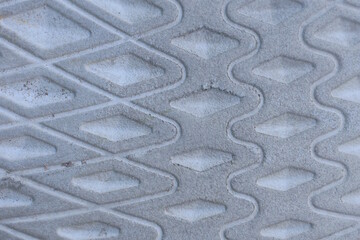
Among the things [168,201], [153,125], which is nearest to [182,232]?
[168,201]

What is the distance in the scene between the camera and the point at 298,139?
550 millimetres

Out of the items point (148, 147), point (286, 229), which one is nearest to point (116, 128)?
point (148, 147)

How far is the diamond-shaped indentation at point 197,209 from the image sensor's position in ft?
1.86

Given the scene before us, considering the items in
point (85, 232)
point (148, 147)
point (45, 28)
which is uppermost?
point (45, 28)

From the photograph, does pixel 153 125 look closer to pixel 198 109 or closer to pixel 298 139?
pixel 198 109

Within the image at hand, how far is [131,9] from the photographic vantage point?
519 mm

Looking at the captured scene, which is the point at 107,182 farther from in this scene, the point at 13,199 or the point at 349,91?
the point at 349,91

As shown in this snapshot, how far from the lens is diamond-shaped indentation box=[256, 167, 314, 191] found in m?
0.56

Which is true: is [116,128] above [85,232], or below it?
above

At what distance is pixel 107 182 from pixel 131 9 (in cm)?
22

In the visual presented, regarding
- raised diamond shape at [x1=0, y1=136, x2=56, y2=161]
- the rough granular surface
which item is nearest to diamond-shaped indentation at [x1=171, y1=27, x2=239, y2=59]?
the rough granular surface

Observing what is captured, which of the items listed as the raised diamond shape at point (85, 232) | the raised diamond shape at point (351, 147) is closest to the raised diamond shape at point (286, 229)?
the raised diamond shape at point (351, 147)

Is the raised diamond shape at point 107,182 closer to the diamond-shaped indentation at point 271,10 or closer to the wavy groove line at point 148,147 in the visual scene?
the wavy groove line at point 148,147

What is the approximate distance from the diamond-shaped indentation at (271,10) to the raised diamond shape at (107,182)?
0.26 metres
